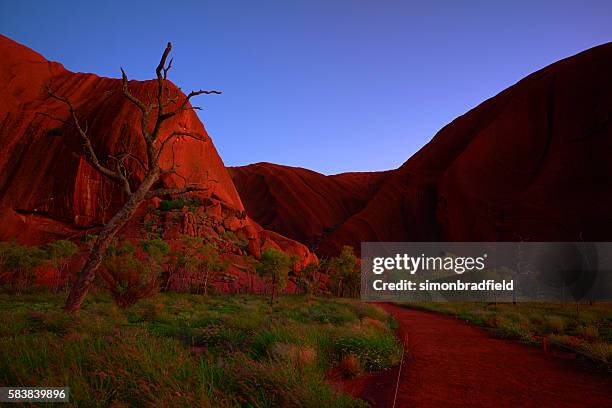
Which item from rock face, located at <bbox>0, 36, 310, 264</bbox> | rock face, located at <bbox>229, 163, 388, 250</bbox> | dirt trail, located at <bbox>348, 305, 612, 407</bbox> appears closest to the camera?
dirt trail, located at <bbox>348, 305, 612, 407</bbox>

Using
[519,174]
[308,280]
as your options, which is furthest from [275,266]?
[519,174]

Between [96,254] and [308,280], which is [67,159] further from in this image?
[96,254]

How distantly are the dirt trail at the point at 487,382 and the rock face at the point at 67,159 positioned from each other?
39.3m

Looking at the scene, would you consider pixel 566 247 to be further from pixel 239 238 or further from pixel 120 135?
pixel 120 135

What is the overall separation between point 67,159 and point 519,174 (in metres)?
68.5

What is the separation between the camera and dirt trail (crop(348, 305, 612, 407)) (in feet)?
17.8

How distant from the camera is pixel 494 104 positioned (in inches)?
2825

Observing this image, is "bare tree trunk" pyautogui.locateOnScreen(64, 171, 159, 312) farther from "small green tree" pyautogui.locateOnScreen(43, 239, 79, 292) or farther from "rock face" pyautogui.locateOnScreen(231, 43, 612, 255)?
"rock face" pyautogui.locateOnScreen(231, 43, 612, 255)

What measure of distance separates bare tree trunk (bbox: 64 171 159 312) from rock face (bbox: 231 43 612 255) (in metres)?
40.6

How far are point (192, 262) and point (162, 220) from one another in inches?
406

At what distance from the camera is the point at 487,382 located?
258 inches

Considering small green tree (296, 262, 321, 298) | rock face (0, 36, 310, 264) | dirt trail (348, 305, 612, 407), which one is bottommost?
small green tree (296, 262, 321, 298)

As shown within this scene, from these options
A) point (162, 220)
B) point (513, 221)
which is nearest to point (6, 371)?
point (162, 220)

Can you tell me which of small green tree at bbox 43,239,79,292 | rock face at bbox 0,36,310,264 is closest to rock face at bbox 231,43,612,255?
rock face at bbox 0,36,310,264
